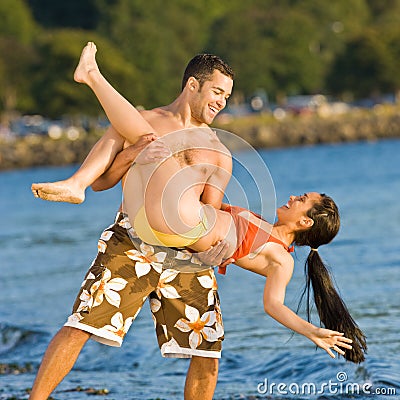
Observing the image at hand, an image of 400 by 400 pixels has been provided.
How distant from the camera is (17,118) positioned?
77375mm

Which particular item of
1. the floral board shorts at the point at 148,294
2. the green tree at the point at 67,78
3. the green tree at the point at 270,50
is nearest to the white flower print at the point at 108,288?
the floral board shorts at the point at 148,294

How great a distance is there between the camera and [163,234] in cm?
577

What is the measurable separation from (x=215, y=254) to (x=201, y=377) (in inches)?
29.6

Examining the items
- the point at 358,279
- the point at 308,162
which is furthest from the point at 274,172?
the point at 358,279

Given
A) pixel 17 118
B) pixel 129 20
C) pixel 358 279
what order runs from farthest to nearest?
1. pixel 129 20
2. pixel 17 118
3. pixel 358 279

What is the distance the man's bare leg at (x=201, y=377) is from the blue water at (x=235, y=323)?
3.07 feet

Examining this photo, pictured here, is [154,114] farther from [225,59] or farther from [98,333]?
[225,59]

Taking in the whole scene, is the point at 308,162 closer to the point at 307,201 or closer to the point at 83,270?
the point at 83,270

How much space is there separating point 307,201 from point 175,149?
0.80m

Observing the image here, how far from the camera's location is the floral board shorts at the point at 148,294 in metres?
5.80

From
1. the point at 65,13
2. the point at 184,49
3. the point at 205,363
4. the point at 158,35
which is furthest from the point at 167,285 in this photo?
the point at 65,13

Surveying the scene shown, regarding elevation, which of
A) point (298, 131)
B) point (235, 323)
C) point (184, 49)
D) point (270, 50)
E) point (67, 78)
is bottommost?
point (235, 323)

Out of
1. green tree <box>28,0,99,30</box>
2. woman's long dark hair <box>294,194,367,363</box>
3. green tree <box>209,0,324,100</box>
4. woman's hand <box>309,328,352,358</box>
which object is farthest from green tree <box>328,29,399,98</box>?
woman's hand <box>309,328,352,358</box>

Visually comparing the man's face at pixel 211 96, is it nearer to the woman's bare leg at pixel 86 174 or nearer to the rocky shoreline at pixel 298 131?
the woman's bare leg at pixel 86 174
